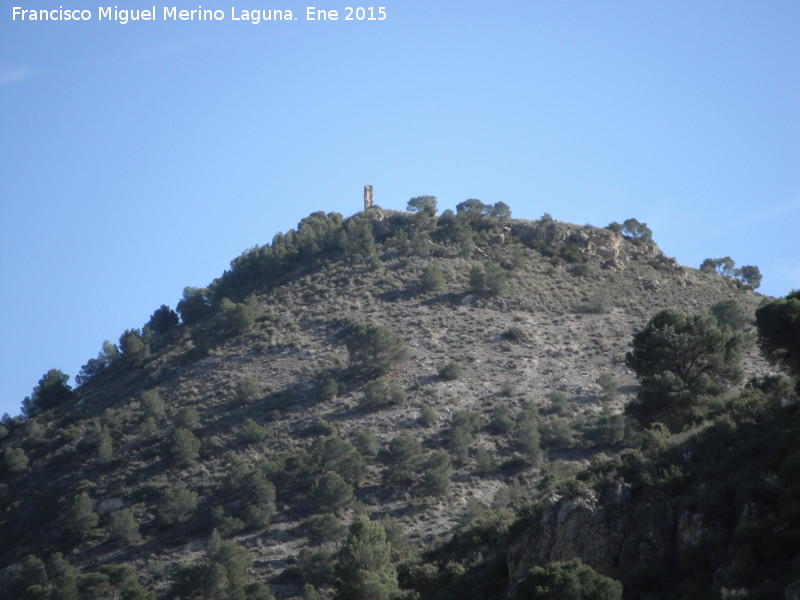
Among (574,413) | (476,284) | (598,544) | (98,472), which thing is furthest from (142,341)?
(598,544)

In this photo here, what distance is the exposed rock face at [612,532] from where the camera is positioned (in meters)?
20.1

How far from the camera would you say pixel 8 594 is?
134ft

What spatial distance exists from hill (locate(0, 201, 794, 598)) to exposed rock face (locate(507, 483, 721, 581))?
0.08 meters

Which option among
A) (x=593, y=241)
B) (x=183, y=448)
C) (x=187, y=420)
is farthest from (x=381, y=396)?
(x=593, y=241)

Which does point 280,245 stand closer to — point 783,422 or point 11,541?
point 11,541

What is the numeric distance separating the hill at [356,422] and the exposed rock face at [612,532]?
83mm

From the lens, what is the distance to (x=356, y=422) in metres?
50.6

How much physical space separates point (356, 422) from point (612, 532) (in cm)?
3024

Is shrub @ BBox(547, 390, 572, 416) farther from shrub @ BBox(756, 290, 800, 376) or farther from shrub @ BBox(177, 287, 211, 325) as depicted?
shrub @ BBox(177, 287, 211, 325)

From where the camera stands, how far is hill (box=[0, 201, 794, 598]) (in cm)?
3619

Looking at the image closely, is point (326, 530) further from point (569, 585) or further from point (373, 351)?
point (569, 585)

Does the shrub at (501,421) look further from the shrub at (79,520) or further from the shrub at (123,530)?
the shrub at (79,520)

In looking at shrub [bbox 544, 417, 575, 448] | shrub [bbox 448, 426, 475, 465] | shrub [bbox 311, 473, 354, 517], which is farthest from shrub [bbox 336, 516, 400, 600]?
shrub [bbox 544, 417, 575, 448]

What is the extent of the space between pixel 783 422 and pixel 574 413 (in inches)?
1126
